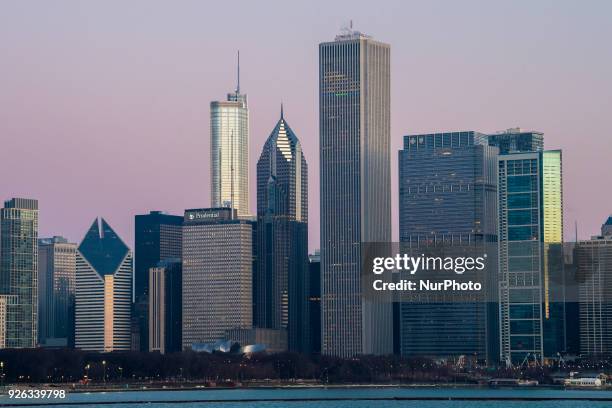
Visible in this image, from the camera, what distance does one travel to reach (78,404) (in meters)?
196

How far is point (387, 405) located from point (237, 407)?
17.2 m

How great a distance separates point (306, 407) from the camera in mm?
194750

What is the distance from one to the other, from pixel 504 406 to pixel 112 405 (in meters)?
43.5

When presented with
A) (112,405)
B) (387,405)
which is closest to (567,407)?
(387,405)

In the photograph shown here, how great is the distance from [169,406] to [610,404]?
49525mm

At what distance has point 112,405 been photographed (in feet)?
632

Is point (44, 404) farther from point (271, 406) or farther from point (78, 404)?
point (271, 406)

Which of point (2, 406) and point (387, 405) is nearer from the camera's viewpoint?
point (2, 406)

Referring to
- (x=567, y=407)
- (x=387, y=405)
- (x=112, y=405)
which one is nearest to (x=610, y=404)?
(x=567, y=407)

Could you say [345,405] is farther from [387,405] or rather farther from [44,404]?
[44,404]

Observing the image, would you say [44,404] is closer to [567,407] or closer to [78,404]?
[78,404]

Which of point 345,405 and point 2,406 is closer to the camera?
point 2,406

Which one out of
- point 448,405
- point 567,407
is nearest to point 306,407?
point 448,405

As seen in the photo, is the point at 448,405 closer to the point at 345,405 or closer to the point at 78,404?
the point at 345,405
